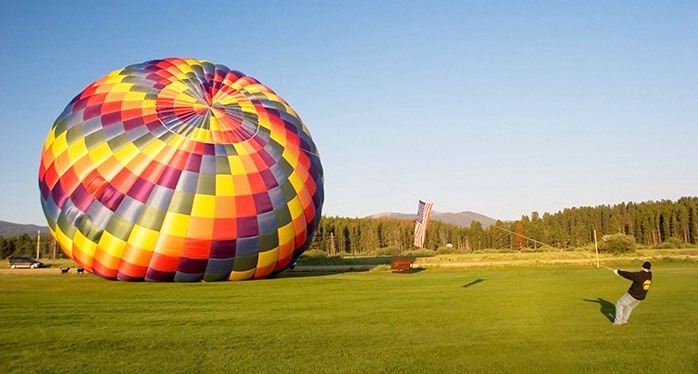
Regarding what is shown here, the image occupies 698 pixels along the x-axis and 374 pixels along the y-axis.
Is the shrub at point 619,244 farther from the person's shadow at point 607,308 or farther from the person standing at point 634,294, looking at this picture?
the person standing at point 634,294

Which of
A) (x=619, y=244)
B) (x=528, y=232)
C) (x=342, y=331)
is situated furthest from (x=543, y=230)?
(x=342, y=331)

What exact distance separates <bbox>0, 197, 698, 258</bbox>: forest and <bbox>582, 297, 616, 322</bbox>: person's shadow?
2582 inches

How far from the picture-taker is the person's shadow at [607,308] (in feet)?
35.6

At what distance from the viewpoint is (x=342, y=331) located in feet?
30.8

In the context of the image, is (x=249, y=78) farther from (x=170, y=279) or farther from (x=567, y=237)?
(x=567, y=237)

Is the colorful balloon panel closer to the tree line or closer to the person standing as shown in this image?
the person standing

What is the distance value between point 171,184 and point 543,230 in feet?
263

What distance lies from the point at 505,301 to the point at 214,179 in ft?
31.9

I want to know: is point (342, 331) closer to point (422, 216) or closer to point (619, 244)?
point (422, 216)

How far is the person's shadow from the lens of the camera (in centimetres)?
1086

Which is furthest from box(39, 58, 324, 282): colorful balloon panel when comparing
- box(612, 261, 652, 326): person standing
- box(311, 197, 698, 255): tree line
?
box(311, 197, 698, 255): tree line

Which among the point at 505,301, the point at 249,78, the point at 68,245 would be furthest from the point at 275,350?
the point at 249,78

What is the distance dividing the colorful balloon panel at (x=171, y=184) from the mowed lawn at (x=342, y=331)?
5.52ft

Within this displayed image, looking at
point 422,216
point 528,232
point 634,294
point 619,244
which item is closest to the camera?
point 634,294
